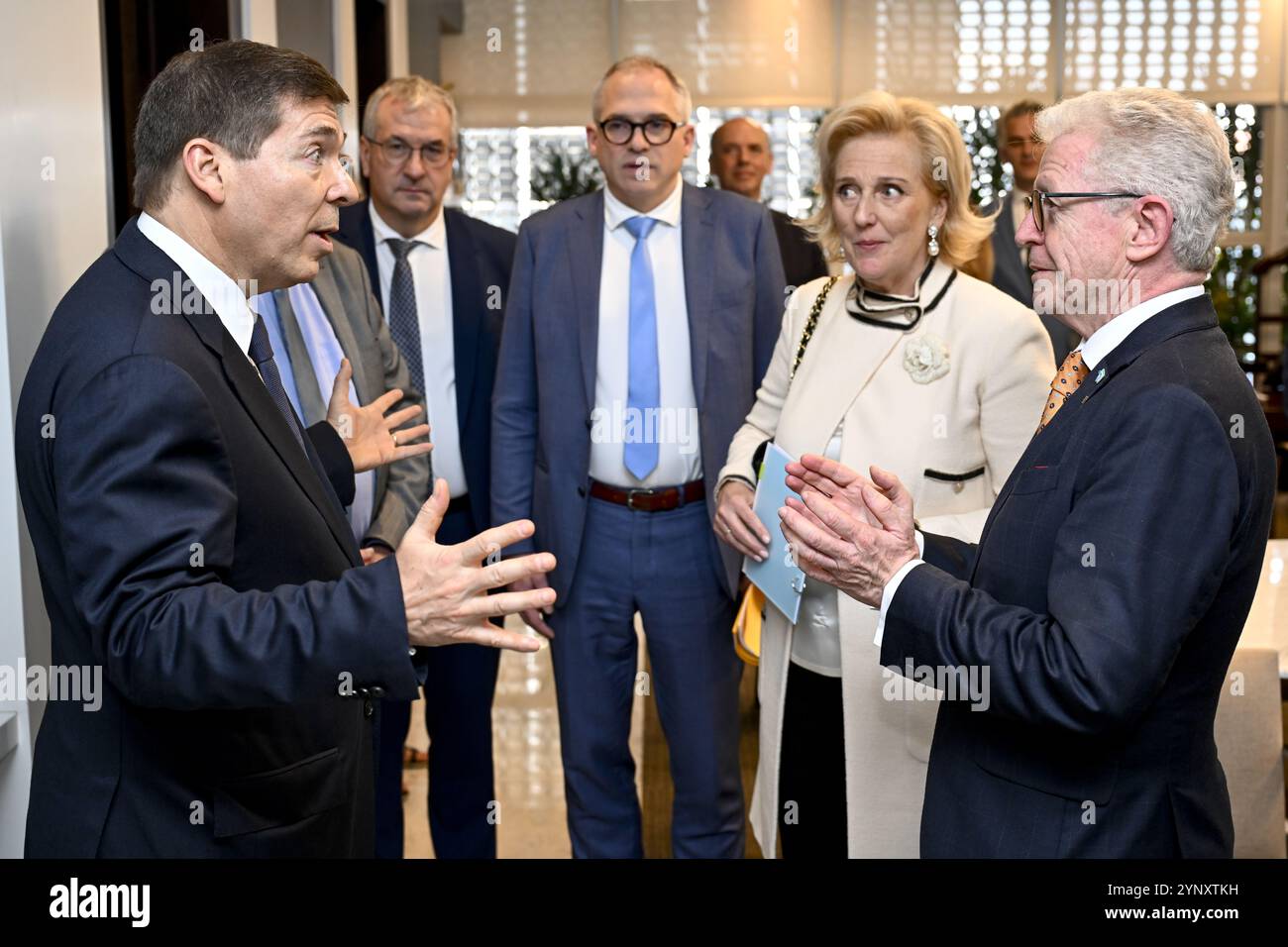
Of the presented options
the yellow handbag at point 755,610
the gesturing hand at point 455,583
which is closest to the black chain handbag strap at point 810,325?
the yellow handbag at point 755,610

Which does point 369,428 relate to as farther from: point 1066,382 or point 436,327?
point 1066,382

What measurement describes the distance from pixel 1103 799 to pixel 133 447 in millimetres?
1174

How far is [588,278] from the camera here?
2.99 meters

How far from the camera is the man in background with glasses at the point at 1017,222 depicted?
390cm

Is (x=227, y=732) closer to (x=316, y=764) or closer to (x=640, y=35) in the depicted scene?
(x=316, y=764)

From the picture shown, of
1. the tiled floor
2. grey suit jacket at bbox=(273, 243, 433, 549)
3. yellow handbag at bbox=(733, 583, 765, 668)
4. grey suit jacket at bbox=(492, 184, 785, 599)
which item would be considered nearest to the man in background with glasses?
grey suit jacket at bbox=(492, 184, 785, 599)

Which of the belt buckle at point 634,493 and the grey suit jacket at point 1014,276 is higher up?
the grey suit jacket at point 1014,276

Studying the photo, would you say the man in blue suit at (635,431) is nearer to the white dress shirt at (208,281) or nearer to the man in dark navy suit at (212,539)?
the man in dark navy suit at (212,539)

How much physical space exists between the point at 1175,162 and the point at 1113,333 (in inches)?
8.3

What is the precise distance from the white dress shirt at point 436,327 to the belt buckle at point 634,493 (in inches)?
19.6

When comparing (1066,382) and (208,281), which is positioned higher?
(208,281)

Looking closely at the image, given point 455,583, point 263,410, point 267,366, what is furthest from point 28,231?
point 455,583

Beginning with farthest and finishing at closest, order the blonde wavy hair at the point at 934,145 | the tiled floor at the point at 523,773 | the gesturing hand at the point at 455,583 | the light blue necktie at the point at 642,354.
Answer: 1. the tiled floor at the point at 523,773
2. the light blue necktie at the point at 642,354
3. the blonde wavy hair at the point at 934,145
4. the gesturing hand at the point at 455,583
